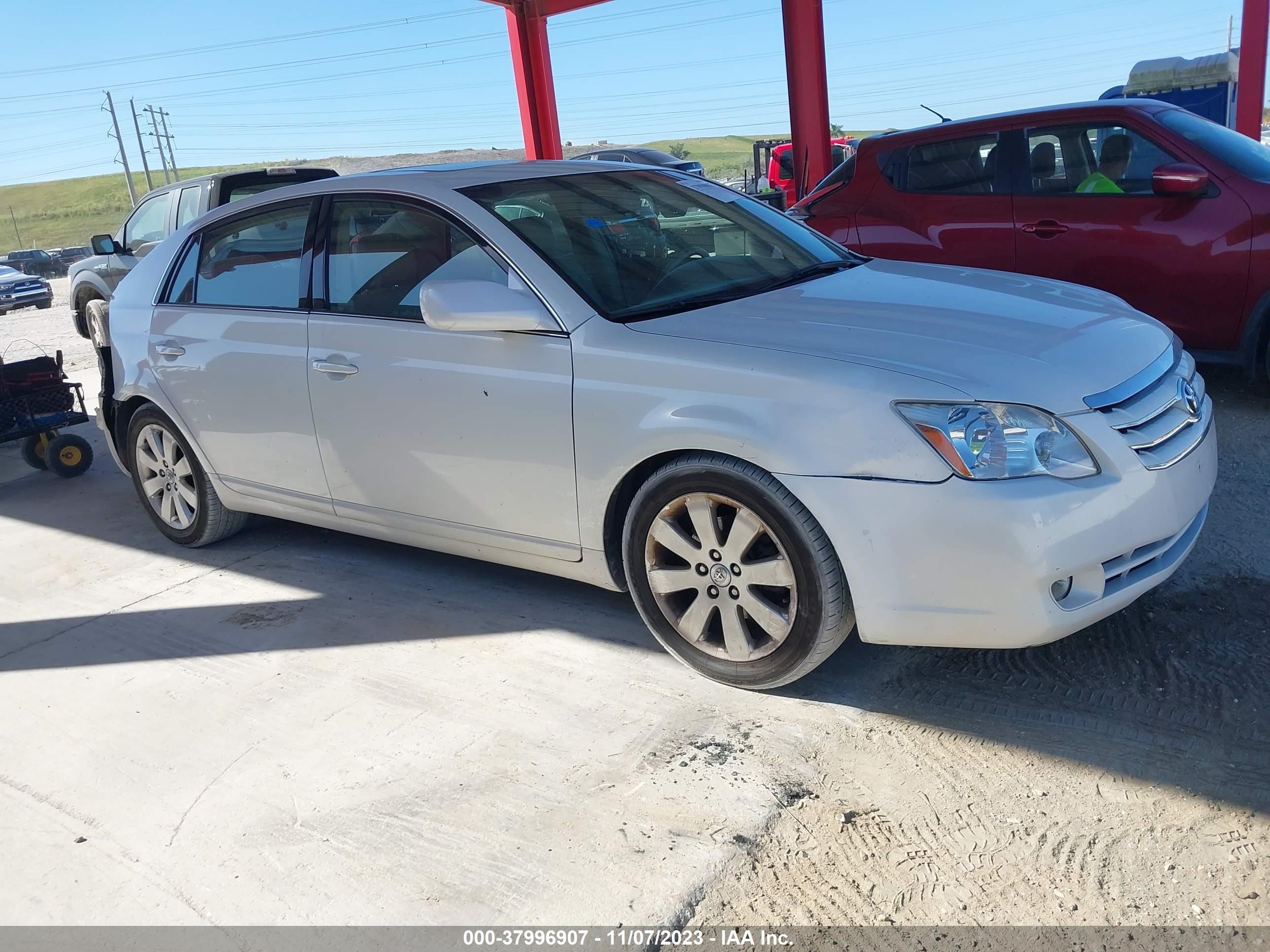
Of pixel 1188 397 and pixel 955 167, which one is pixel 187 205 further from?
pixel 1188 397

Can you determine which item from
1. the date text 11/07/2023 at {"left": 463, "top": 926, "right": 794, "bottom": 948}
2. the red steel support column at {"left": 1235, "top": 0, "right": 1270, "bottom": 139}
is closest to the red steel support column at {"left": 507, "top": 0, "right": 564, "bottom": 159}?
the red steel support column at {"left": 1235, "top": 0, "right": 1270, "bottom": 139}

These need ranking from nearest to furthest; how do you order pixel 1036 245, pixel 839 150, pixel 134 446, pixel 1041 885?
pixel 1041 885 → pixel 134 446 → pixel 1036 245 → pixel 839 150

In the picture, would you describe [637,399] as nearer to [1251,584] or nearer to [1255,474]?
[1251,584]

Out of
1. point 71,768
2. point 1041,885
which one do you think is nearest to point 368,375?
point 71,768

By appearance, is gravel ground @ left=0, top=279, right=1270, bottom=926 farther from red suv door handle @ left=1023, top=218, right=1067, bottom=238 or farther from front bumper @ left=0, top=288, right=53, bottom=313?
front bumper @ left=0, top=288, right=53, bottom=313

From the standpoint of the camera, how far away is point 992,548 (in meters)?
2.60

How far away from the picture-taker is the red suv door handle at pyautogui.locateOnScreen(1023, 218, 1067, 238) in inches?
234

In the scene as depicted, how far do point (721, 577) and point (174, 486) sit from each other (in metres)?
Result: 3.02

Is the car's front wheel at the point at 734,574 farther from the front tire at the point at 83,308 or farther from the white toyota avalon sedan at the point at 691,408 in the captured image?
the front tire at the point at 83,308

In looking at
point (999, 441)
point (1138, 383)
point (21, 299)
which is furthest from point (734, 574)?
point (21, 299)

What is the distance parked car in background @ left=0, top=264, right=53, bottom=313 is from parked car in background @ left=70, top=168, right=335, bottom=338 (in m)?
14.0

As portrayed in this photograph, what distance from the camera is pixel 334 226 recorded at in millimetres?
3959

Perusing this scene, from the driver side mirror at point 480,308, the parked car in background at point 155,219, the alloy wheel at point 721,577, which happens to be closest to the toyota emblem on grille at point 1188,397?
the alloy wheel at point 721,577

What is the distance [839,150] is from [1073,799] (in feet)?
51.2
